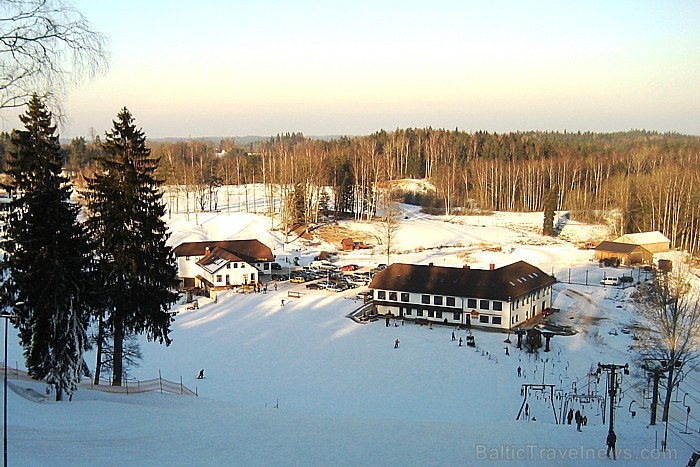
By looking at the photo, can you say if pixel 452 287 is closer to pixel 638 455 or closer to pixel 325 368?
pixel 325 368

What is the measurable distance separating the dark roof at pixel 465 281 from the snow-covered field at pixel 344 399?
8.88ft

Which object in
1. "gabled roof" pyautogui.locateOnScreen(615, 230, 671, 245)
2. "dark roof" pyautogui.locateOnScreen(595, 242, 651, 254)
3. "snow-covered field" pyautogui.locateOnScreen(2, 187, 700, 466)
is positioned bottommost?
"snow-covered field" pyautogui.locateOnScreen(2, 187, 700, 466)

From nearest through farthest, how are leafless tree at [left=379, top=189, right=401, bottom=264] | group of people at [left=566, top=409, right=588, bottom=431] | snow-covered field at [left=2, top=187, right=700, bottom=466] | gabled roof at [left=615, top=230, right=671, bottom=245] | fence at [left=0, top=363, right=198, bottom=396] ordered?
snow-covered field at [left=2, top=187, right=700, bottom=466], fence at [left=0, top=363, right=198, bottom=396], group of people at [left=566, top=409, right=588, bottom=431], gabled roof at [left=615, top=230, right=671, bottom=245], leafless tree at [left=379, top=189, right=401, bottom=264]

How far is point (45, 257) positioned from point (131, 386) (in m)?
7.68

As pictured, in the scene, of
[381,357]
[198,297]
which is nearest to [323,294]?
[198,297]

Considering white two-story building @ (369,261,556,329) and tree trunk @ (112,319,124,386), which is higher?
tree trunk @ (112,319,124,386)

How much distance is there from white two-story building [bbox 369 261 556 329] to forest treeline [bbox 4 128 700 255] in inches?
1117

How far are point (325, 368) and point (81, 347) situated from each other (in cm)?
1280

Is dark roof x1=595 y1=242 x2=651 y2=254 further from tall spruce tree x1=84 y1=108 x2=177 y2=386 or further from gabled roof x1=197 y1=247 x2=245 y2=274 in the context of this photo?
tall spruce tree x1=84 y1=108 x2=177 y2=386

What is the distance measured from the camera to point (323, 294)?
43.3 meters

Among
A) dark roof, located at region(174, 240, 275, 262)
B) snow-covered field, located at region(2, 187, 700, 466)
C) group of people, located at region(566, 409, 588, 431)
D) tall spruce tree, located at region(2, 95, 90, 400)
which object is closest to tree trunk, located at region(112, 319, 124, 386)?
snow-covered field, located at region(2, 187, 700, 466)

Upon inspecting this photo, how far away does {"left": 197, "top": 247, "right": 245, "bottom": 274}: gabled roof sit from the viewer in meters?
45.7

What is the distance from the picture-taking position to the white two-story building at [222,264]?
45.9 meters

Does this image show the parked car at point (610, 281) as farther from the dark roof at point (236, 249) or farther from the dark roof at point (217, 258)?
the dark roof at point (217, 258)
